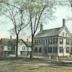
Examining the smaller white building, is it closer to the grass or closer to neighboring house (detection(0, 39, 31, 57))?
neighboring house (detection(0, 39, 31, 57))

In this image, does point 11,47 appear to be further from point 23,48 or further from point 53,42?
point 53,42

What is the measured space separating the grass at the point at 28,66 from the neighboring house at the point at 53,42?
0.66 feet

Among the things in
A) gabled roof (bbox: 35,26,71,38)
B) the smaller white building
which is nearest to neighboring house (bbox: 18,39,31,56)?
the smaller white building

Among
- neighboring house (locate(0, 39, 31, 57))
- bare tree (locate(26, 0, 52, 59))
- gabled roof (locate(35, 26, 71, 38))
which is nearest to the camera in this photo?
neighboring house (locate(0, 39, 31, 57))

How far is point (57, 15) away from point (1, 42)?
1341 mm

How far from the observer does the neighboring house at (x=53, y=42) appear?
4738 mm

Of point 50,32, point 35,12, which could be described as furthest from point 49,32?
point 35,12

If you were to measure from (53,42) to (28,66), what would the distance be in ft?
2.32

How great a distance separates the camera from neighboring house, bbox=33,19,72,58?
15.5 feet

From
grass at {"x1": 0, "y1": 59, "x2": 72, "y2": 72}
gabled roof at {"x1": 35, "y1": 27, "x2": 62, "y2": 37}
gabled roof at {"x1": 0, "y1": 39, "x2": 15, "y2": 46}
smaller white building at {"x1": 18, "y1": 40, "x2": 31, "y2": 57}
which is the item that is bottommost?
grass at {"x1": 0, "y1": 59, "x2": 72, "y2": 72}

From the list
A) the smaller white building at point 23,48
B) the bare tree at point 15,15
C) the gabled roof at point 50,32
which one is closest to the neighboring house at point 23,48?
the smaller white building at point 23,48

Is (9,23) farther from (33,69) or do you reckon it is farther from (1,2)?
(33,69)

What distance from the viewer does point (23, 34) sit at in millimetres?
4918

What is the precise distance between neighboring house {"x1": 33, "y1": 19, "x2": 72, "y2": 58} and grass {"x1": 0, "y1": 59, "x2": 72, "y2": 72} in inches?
7.9
